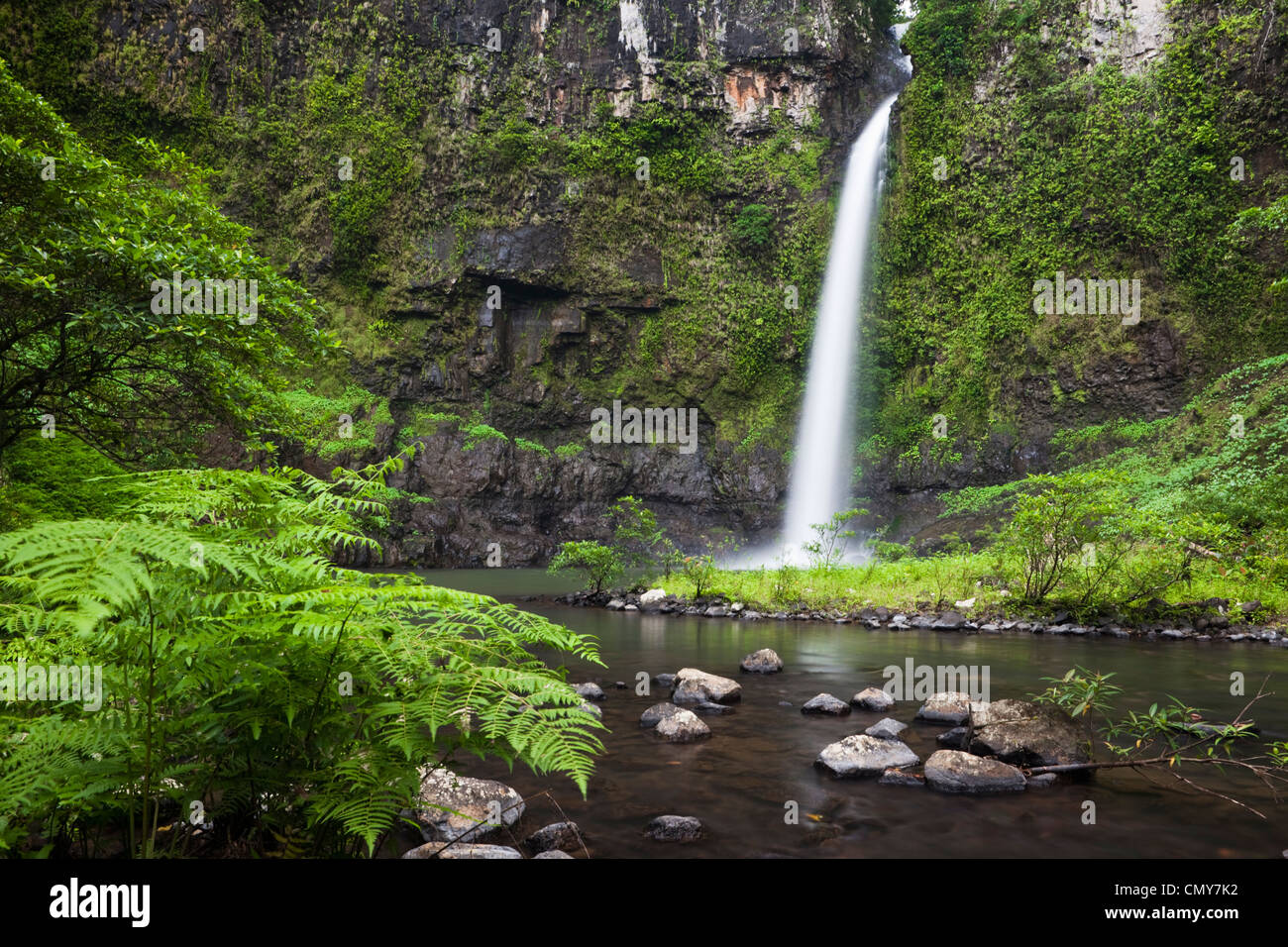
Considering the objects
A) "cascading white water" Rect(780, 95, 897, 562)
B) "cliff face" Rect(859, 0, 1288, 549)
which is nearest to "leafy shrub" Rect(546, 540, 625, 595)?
"cliff face" Rect(859, 0, 1288, 549)

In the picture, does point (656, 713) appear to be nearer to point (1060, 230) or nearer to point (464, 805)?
Answer: point (464, 805)

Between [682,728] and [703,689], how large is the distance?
1417 mm

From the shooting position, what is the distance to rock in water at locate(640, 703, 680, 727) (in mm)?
6434

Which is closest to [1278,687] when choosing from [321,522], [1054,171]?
[321,522]

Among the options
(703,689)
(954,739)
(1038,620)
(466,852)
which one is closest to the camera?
(466,852)

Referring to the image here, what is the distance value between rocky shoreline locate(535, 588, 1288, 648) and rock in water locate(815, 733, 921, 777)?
9.08 m

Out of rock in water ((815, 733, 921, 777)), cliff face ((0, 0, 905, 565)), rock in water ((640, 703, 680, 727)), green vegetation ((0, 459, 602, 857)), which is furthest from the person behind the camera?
cliff face ((0, 0, 905, 565))

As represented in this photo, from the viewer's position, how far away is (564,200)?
35594 mm

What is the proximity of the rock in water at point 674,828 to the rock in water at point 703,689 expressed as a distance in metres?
3.35

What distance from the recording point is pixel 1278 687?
796 cm

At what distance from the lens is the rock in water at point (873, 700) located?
720cm

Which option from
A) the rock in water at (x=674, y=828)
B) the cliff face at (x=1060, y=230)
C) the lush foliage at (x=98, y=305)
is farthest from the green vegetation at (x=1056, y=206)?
the lush foliage at (x=98, y=305)

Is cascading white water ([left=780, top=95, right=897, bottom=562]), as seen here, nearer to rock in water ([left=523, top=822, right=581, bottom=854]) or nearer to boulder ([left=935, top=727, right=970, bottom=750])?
boulder ([left=935, top=727, right=970, bottom=750])

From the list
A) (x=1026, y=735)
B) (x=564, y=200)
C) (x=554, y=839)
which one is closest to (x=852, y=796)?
(x=1026, y=735)
